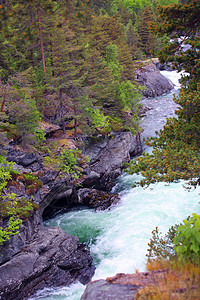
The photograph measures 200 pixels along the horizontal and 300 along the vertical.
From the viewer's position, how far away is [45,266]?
36.5 ft

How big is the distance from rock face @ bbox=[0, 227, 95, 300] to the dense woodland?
1.50 meters

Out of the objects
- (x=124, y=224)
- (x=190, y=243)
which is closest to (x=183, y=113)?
(x=190, y=243)

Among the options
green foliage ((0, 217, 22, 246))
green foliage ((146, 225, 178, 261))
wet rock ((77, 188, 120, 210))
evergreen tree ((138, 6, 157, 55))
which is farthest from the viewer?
evergreen tree ((138, 6, 157, 55))

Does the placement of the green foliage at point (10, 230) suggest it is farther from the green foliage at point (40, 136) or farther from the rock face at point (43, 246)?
the green foliage at point (40, 136)

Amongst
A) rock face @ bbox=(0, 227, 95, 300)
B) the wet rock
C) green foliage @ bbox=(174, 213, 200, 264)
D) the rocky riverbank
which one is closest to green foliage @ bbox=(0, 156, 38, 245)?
the rocky riverbank

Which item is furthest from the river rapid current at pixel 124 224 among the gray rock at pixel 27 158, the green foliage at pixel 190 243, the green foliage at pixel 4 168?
the green foliage at pixel 190 243

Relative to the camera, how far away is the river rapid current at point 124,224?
12.0 metres

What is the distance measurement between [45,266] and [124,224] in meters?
6.37

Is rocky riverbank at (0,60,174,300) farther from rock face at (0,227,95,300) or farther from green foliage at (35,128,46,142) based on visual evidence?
green foliage at (35,128,46,142)

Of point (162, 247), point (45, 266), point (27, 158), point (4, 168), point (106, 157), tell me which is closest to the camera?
point (162, 247)

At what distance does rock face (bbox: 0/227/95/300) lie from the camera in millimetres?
9969

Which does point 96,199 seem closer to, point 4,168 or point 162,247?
point 4,168

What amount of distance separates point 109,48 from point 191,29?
2012 centimetres

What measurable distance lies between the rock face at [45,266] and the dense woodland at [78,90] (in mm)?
1495
